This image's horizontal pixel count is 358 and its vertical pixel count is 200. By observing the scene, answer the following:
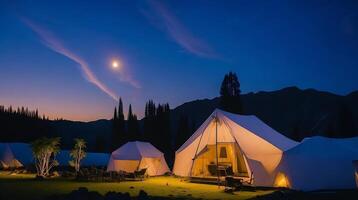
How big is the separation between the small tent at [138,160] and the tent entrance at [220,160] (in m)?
4.99

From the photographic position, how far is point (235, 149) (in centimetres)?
2236

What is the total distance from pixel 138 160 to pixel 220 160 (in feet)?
20.5

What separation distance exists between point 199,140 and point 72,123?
392 ft

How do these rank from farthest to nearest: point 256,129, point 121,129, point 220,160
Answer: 1. point 121,129
2. point 220,160
3. point 256,129

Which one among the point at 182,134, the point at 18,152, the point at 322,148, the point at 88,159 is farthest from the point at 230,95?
the point at 322,148

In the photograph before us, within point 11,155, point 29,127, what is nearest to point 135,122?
point 29,127

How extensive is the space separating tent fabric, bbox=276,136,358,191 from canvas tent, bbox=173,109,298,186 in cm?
92

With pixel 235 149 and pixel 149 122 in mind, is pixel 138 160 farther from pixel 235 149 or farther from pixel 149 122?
pixel 149 122

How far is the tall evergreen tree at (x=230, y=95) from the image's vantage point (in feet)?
150

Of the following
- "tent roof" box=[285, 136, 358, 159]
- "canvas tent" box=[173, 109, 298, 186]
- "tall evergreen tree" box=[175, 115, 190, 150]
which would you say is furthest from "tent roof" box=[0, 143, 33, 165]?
"tent roof" box=[285, 136, 358, 159]

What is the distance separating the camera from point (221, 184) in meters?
18.5

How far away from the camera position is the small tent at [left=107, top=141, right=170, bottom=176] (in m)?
26.3

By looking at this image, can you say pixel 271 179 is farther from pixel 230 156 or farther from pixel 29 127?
pixel 29 127

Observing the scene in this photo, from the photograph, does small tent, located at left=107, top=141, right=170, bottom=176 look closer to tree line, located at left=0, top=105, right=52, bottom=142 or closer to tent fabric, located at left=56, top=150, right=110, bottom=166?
tent fabric, located at left=56, top=150, right=110, bottom=166
